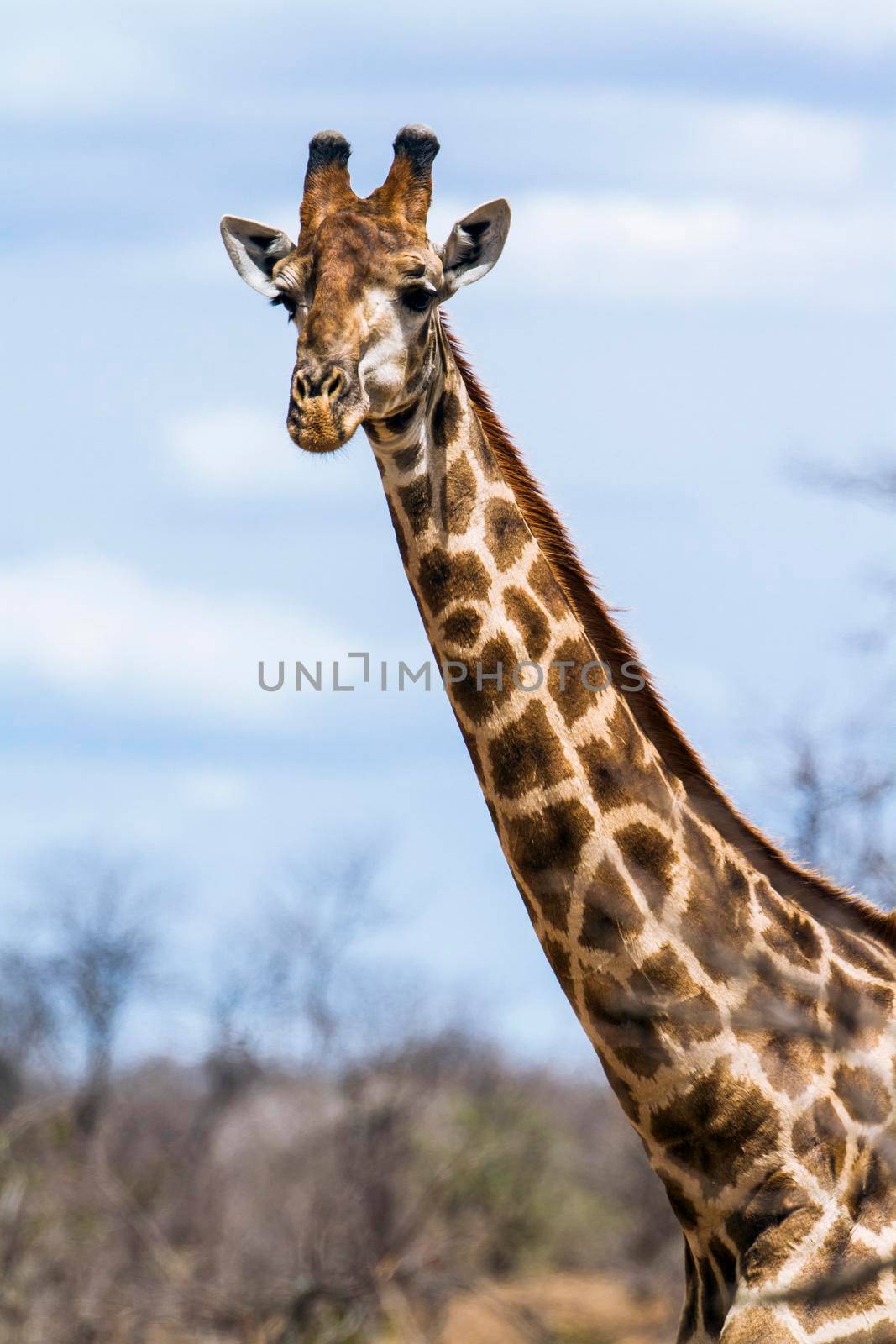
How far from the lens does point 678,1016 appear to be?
592cm

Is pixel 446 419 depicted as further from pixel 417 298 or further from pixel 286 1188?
pixel 286 1188

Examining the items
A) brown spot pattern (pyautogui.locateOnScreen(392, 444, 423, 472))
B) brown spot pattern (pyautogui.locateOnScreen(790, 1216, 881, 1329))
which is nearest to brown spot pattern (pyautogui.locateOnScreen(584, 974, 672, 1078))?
brown spot pattern (pyautogui.locateOnScreen(790, 1216, 881, 1329))

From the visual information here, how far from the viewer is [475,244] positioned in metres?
6.94

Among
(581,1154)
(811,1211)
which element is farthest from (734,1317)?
(581,1154)

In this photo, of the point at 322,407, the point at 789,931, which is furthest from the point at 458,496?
the point at 789,931

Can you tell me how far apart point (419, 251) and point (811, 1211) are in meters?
3.49

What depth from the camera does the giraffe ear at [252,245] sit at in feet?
23.0

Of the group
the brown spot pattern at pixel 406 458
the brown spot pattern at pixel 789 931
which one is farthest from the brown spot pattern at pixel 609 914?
the brown spot pattern at pixel 406 458

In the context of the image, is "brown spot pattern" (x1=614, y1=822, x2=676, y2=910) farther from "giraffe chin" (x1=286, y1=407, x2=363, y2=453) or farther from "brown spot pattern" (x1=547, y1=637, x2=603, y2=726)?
"giraffe chin" (x1=286, y1=407, x2=363, y2=453)

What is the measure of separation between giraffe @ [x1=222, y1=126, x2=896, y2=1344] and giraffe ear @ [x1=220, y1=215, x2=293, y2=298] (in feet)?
1.16

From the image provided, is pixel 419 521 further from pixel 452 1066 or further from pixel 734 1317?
pixel 452 1066

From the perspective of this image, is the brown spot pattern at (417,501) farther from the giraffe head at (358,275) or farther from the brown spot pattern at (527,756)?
the brown spot pattern at (527,756)

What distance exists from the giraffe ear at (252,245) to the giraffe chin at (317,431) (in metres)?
1.40

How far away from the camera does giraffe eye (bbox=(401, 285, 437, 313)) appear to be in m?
6.36
